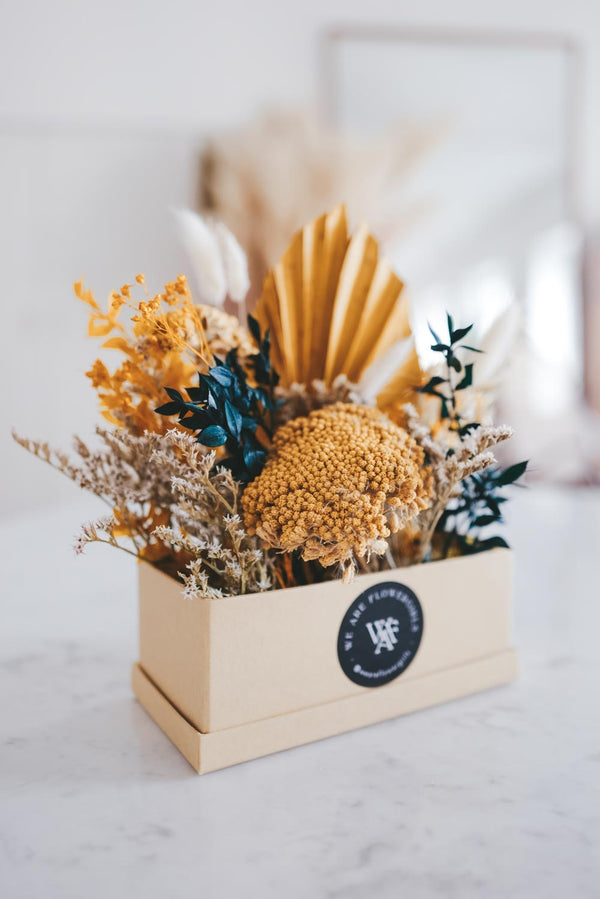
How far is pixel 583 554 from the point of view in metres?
1.03

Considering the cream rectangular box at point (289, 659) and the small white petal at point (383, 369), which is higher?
the small white petal at point (383, 369)

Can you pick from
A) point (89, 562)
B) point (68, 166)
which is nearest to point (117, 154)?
point (68, 166)

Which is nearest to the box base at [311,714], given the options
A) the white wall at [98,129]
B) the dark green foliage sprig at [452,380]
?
the dark green foliage sprig at [452,380]

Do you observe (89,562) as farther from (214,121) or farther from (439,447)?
(214,121)

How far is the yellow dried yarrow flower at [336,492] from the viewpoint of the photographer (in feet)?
1.50

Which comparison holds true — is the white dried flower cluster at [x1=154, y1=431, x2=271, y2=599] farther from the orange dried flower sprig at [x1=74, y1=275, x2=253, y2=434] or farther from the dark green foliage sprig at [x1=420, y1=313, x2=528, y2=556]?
the dark green foliage sprig at [x1=420, y1=313, x2=528, y2=556]

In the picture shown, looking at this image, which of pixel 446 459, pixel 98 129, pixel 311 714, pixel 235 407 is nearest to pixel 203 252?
pixel 235 407

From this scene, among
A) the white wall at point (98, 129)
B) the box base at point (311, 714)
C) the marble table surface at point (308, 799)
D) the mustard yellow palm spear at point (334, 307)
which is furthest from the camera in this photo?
the white wall at point (98, 129)

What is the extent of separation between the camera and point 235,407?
51 centimetres

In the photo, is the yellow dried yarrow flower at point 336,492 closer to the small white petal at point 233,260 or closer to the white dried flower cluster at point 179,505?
the white dried flower cluster at point 179,505

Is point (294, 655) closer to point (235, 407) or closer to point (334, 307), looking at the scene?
point (235, 407)

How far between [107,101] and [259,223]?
893 millimetres

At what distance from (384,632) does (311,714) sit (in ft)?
0.28

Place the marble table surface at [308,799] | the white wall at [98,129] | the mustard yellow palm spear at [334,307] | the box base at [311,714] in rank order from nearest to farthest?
1. the marble table surface at [308,799]
2. the box base at [311,714]
3. the mustard yellow palm spear at [334,307]
4. the white wall at [98,129]
